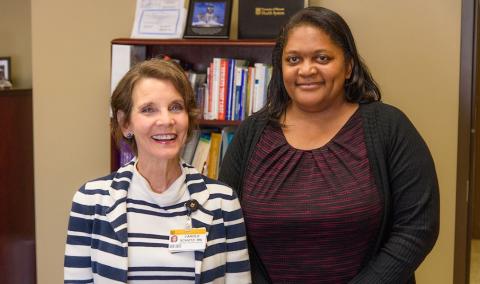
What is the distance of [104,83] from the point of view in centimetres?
300

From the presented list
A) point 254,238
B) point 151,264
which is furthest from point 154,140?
point 254,238

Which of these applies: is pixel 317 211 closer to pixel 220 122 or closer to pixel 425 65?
pixel 220 122

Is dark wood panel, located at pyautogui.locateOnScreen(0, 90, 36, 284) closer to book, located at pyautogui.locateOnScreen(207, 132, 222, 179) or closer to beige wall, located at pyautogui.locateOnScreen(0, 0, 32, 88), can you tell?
beige wall, located at pyautogui.locateOnScreen(0, 0, 32, 88)

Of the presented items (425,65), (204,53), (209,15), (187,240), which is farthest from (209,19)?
(187,240)

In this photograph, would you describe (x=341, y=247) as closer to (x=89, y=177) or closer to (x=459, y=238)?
(x=459, y=238)

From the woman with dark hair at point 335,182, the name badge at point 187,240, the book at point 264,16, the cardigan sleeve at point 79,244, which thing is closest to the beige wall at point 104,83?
the book at point 264,16

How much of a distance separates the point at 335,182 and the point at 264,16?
3.70 feet

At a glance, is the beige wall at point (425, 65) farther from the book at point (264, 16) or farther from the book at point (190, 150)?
the book at point (190, 150)

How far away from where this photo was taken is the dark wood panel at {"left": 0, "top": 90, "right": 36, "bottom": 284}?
10.9 ft

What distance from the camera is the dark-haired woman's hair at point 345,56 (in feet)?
5.67

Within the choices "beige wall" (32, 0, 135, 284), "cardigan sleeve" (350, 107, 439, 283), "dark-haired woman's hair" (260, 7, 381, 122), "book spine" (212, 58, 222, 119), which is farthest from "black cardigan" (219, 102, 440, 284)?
"beige wall" (32, 0, 135, 284)

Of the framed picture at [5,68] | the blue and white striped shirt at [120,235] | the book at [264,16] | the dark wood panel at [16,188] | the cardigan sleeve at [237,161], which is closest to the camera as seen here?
the blue and white striped shirt at [120,235]

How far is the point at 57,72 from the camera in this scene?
9.94ft

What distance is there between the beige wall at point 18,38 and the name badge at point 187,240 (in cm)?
257
